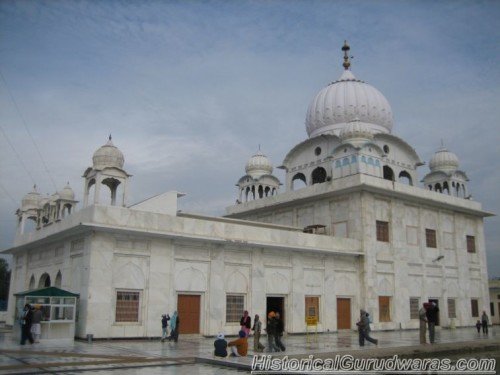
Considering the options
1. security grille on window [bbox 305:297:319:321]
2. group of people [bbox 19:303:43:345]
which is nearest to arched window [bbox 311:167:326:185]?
security grille on window [bbox 305:297:319:321]

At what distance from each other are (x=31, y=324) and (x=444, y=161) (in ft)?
93.7

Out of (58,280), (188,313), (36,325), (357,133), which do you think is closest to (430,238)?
(357,133)

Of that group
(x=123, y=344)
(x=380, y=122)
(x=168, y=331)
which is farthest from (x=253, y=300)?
(x=380, y=122)

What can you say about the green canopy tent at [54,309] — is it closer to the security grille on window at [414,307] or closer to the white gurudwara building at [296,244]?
the white gurudwara building at [296,244]

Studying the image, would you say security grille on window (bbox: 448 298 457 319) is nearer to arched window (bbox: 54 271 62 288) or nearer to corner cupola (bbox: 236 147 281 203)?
corner cupola (bbox: 236 147 281 203)

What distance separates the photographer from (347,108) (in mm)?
35000

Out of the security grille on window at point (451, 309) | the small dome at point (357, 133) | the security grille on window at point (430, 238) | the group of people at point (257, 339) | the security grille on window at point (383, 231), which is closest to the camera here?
the group of people at point (257, 339)

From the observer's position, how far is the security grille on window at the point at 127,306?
2045 centimetres

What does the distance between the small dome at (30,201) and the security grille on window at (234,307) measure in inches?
557

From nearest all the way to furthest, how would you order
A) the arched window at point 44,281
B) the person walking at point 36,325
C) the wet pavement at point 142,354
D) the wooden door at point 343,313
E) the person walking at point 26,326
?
1. the wet pavement at point 142,354
2. the person walking at point 26,326
3. the person walking at point 36,325
4. the arched window at point 44,281
5. the wooden door at point 343,313

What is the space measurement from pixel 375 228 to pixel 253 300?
28.3ft

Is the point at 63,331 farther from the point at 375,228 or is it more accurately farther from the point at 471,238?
the point at 471,238

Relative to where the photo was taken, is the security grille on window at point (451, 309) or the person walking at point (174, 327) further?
the security grille on window at point (451, 309)

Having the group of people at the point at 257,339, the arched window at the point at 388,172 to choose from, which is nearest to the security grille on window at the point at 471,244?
the arched window at the point at 388,172
